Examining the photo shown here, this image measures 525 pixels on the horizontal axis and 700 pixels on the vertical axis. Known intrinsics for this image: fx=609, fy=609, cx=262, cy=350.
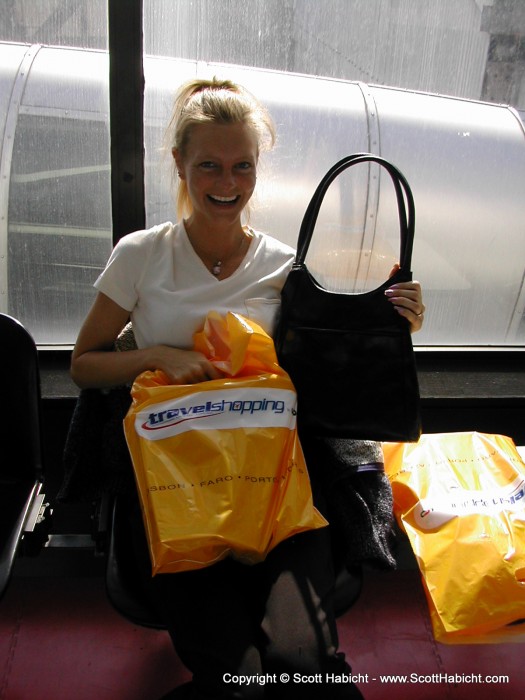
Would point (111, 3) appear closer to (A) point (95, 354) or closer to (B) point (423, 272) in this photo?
(A) point (95, 354)

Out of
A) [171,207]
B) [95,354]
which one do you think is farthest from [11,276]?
[95,354]

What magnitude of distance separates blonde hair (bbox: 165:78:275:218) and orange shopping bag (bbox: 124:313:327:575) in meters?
0.52

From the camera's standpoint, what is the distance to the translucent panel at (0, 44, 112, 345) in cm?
186

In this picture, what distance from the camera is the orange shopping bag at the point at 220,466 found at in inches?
→ 47.3

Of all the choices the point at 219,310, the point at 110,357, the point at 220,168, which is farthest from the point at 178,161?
the point at 110,357

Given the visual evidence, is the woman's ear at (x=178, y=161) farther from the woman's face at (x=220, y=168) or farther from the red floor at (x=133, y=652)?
the red floor at (x=133, y=652)

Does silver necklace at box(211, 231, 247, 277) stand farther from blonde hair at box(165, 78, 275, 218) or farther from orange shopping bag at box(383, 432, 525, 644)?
orange shopping bag at box(383, 432, 525, 644)

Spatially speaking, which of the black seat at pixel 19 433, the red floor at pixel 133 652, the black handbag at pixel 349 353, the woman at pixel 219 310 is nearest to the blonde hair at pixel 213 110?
the woman at pixel 219 310

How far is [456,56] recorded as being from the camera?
2.00 metres

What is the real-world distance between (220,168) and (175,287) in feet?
1.02

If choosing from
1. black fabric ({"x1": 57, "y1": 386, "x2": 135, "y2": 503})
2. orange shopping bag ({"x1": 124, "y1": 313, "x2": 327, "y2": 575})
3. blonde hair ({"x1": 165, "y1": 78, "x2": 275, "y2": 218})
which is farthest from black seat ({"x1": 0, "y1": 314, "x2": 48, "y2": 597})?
blonde hair ({"x1": 165, "y1": 78, "x2": 275, "y2": 218})

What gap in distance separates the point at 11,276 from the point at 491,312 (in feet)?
5.51

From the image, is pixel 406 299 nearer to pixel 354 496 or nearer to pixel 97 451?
pixel 354 496

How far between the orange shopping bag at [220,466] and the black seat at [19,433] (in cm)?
38
